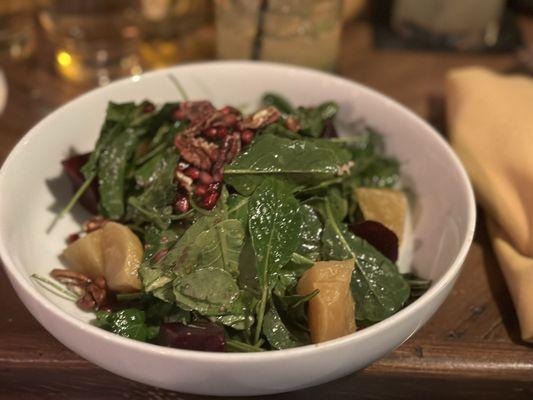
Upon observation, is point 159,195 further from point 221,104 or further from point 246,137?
point 221,104

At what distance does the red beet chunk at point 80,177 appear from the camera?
122cm

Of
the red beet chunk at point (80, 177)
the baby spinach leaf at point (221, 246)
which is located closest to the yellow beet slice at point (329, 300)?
the baby spinach leaf at point (221, 246)

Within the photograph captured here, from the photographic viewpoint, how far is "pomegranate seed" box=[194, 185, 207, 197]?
1.09m

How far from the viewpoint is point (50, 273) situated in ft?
3.77

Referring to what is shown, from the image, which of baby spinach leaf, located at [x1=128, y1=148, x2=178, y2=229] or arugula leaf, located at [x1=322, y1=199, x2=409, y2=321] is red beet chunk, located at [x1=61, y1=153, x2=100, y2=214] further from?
arugula leaf, located at [x1=322, y1=199, x2=409, y2=321]

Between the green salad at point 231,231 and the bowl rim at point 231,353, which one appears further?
the green salad at point 231,231

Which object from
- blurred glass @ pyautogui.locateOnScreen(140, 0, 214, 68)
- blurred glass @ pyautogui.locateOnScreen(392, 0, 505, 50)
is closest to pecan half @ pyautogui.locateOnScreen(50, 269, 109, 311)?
blurred glass @ pyautogui.locateOnScreen(140, 0, 214, 68)

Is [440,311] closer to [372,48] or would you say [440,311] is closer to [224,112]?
[224,112]

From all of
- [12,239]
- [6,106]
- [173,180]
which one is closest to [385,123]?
[173,180]

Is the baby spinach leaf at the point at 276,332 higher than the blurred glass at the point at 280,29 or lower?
lower

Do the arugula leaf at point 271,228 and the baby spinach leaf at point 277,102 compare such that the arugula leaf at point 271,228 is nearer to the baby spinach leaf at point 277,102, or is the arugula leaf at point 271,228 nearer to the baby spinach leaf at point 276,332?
the baby spinach leaf at point 276,332

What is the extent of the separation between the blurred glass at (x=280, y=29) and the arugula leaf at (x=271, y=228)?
2.24ft

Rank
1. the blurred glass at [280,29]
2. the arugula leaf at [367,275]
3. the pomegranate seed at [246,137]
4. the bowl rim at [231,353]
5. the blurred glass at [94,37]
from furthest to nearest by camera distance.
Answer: the blurred glass at [94,37] → the blurred glass at [280,29] → the pomegranate seed at [246,137] → the arugula leaf at [367,275] → the bowl rim at [231,353]

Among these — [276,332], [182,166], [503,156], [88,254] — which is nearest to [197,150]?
[182,166]
